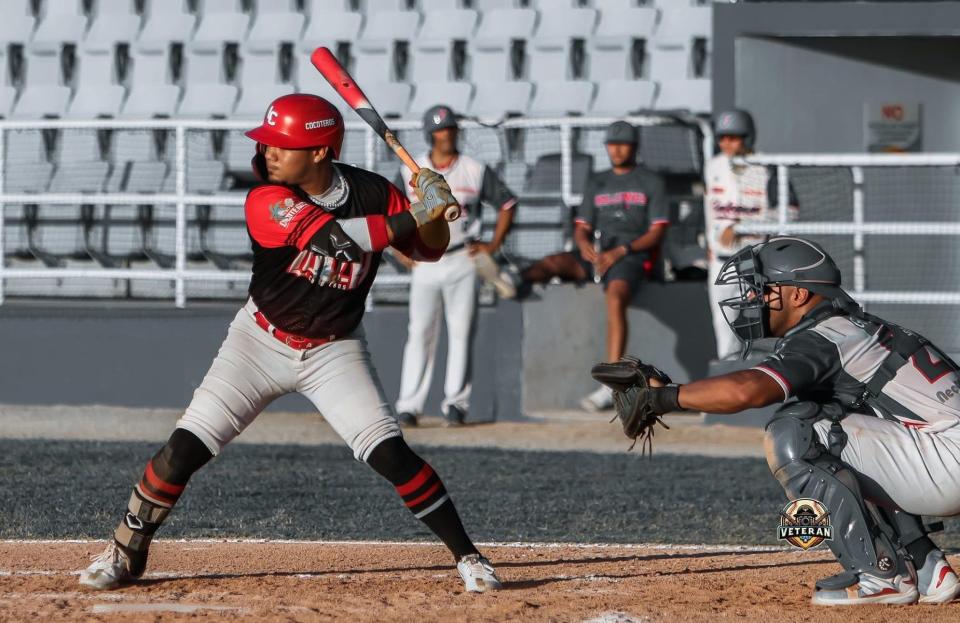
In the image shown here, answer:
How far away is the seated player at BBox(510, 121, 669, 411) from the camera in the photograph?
10445mm

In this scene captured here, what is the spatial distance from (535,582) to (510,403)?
19.3 ft

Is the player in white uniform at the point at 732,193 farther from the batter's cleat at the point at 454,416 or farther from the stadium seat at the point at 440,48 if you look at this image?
the stadium seat at the point at 440,48

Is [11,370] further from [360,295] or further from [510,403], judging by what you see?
[360,295]

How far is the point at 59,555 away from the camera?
228 inches

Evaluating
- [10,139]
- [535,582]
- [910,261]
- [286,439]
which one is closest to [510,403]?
[286,439]

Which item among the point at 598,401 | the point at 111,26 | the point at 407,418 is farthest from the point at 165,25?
the point at 598,401

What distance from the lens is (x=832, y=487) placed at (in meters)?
4.68

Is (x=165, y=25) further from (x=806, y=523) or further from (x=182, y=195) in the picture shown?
(x=806, y=523)

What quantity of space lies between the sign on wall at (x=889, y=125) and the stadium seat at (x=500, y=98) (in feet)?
9.44

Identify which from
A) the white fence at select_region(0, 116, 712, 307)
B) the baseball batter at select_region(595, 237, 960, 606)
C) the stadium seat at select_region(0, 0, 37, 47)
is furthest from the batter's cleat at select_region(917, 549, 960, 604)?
Result: the stadium seat at select_region(0, 0, 37, 47)

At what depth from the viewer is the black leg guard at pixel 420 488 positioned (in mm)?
4961

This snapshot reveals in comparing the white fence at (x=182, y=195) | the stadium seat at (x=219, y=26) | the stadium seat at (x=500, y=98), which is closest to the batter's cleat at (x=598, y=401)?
the white fence at (x=182, y=195)

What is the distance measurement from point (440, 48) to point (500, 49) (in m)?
0.54

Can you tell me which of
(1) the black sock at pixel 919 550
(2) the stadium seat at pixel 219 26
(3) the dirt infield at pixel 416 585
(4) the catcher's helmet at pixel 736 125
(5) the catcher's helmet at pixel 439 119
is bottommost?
(3) the dirt infield at pixel 416 585
